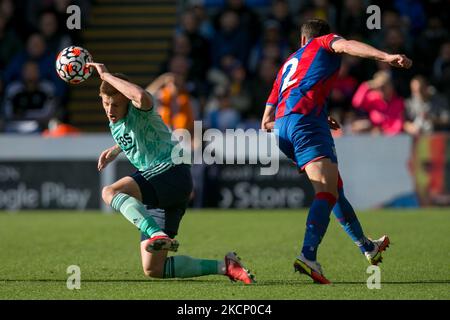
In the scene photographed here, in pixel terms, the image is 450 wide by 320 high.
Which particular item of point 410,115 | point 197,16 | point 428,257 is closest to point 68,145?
point 197,16

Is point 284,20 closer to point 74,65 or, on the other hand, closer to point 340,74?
point 340,74

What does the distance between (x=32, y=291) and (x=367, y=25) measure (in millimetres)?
12455

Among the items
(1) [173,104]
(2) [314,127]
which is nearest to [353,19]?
(1) [173,104]

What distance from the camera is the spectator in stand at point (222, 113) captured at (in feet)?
58.9

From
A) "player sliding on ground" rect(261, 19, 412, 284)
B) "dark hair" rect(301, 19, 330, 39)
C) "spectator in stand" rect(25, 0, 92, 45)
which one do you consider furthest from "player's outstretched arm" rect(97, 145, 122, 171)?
"spectator in stand" rect(25, 0, 92, 45)

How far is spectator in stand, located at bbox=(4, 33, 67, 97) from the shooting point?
2006cm

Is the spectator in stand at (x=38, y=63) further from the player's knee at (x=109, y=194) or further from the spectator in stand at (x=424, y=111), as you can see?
the player's knee at (x=109, y=194)

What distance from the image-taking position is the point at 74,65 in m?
9.16

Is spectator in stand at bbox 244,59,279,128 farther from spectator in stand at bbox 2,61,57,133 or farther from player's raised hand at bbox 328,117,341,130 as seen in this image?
player's raised hand at bbox 328,117,341,130

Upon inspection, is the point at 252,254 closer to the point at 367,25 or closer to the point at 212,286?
the point at 212,286

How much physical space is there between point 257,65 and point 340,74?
175 centimetres

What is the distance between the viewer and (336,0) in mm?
20562

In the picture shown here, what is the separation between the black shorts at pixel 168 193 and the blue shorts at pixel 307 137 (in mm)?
906

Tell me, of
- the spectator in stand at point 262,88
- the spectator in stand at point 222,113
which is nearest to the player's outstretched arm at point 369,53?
the spectator in stand at point 222,113
